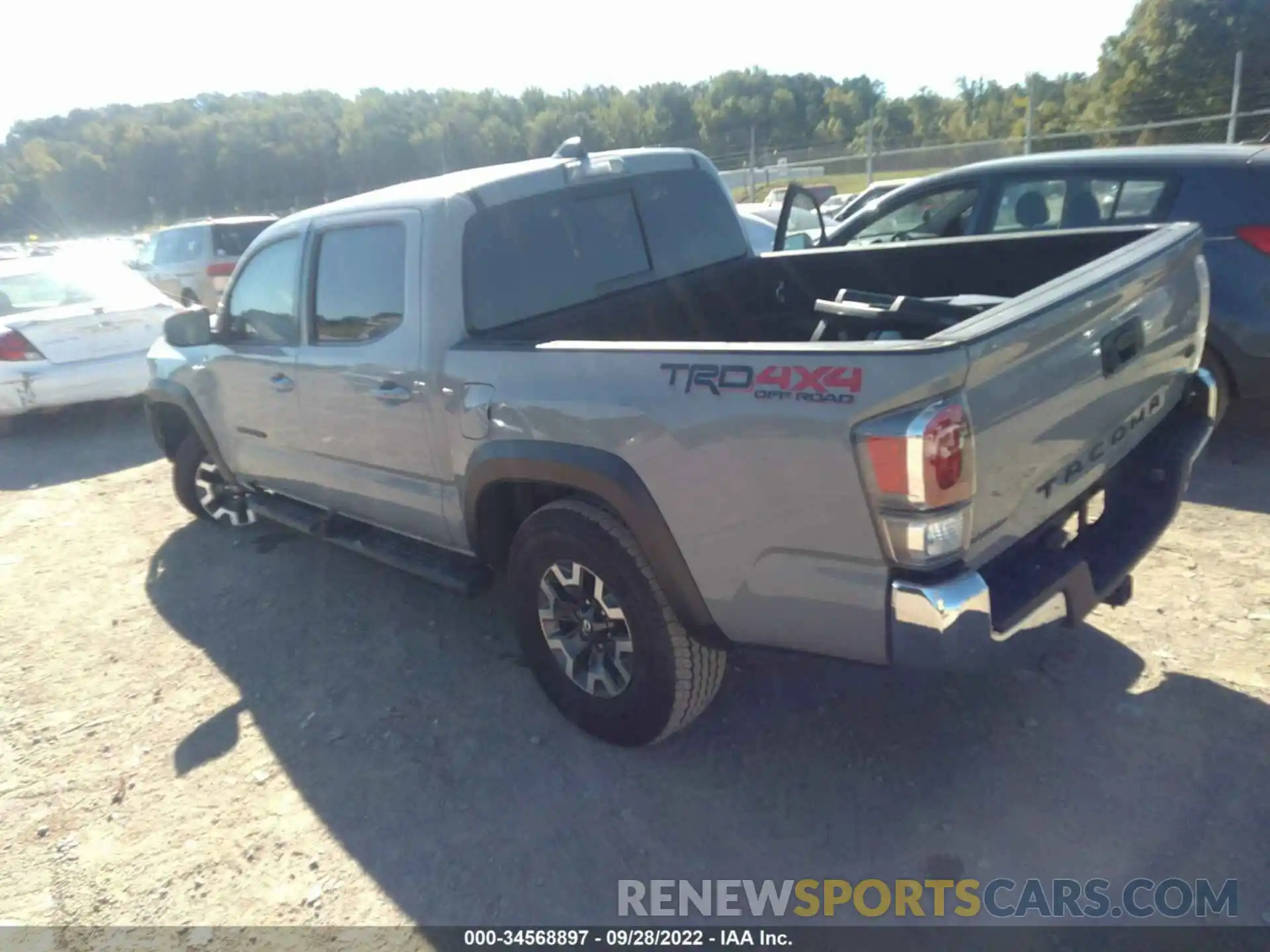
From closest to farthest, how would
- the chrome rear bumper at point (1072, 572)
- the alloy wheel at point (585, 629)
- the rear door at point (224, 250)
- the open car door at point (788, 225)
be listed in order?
the chrome rear bumper at point (1072, 572) < the alloy wheel at point (585, 629) < the open car door at point (788, 225) < the rear door at point (224, 250)

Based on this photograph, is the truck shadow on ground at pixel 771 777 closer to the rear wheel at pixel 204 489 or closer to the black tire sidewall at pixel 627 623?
the black tire sidewall at pixel 627 623

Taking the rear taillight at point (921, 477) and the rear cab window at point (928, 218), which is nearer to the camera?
the rear taillight at point (921, 477)

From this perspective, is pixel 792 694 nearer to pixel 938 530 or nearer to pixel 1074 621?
pixel 1074 621

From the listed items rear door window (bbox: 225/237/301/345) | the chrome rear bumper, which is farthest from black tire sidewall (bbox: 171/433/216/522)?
the chrome rear bumper

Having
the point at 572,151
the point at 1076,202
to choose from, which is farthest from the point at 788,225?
the point at 572,151

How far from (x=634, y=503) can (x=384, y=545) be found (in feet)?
5.82

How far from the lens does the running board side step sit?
12.2 ft

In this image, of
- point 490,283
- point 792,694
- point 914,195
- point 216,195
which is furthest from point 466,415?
point 216,195

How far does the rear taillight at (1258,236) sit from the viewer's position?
4.92 m

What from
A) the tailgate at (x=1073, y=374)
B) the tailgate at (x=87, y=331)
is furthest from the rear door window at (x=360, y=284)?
the tailgate at (x=87, y=331)

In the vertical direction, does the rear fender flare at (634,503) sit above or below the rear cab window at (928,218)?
below

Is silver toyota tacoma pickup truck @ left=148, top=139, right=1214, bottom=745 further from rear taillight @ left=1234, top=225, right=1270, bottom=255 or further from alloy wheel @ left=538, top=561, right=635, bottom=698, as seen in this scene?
rear taillight @ left=1234, top=225, right=1270, bottom=255

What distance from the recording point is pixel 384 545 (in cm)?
419

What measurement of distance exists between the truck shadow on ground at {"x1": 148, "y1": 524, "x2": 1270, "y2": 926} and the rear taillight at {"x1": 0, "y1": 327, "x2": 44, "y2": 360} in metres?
5.42
